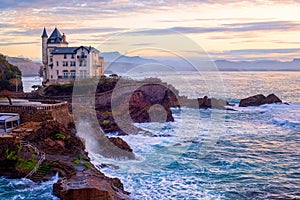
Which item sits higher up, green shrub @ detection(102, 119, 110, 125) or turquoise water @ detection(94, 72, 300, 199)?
green shrub @ detection(102, 119, 110, 125)

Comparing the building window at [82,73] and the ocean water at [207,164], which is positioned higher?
the building window at [82,73]

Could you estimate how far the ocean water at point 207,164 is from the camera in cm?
2167

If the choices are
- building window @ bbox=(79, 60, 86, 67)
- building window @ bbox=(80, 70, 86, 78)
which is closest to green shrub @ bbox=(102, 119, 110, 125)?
building window @ bbox=(80, 70, 86, 78)

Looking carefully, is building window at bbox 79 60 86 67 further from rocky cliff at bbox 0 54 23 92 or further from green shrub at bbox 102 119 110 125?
green shrub at bbox 102 119 110 125

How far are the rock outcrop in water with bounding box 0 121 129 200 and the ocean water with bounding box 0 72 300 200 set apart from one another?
91 cm

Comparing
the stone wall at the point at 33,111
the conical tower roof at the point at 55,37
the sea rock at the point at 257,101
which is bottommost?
the sea rock at the point at 257,101

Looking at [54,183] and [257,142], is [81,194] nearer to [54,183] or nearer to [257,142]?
[54,183]

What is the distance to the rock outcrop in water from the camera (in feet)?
59.1

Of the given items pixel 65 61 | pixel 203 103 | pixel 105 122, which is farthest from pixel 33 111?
pixel 203 103

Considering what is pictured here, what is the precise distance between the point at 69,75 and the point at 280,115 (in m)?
36.0

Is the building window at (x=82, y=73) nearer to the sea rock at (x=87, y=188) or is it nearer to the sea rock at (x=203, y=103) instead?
the sea rock at (x=203, y=103)

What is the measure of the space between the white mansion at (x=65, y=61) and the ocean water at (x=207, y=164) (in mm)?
22865

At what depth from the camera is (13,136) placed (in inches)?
950

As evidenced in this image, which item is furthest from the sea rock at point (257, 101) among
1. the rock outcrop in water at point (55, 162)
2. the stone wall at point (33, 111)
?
the rock outcrop in water at point (55, 162)
